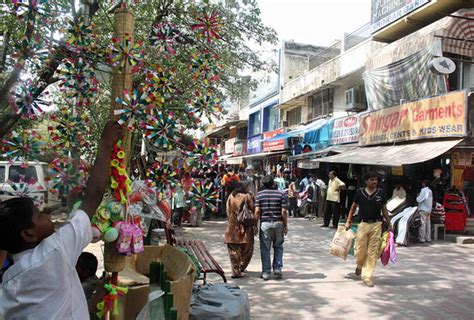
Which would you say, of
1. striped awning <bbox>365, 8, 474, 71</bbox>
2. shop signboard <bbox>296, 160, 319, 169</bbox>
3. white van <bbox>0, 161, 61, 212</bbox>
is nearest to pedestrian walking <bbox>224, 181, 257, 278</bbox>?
white van <bbox>0, 161, 61, 212</bbox>

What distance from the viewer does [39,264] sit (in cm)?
164

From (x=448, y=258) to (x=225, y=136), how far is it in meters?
29.9

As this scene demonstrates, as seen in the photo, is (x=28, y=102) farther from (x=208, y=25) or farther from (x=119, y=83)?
(x=208, y=25)

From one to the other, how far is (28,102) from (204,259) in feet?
10.2

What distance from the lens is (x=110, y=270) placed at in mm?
2395

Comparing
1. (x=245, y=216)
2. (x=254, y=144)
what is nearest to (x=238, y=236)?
(x=245, y=216)

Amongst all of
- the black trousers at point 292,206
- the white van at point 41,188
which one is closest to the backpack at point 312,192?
the black trousers at point 292,206

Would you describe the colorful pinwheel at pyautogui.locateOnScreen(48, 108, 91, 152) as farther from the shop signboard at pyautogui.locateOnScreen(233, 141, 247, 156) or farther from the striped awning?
the shop signboard at pyautogui.locateOnScreen(233, 141, 247, 156)

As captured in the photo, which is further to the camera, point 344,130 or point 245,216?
point 344,130

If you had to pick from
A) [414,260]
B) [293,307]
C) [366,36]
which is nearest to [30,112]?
[293,307]

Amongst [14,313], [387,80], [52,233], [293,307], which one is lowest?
[293,307]

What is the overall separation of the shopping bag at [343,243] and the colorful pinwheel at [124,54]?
4822 mm

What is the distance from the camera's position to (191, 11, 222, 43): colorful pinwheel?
110 inches

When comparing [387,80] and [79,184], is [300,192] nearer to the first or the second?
[387,80]
